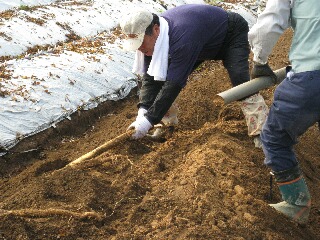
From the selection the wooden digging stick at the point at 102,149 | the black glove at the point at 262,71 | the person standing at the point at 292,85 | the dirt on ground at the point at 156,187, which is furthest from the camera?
the wooden digging stick at the point at 102,149

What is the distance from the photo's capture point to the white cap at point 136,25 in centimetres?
339

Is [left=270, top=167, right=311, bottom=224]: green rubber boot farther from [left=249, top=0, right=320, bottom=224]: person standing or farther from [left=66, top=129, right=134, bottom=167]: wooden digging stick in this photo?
[left=66, top=129, right=134, bottom=167]: wooden digging stick

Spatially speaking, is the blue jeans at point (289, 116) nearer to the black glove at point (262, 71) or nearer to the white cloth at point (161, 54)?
the black glove at point (262, 71)

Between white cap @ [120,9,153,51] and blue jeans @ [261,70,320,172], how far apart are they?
1302 millimetres

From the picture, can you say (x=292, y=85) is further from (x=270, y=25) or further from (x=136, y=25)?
(x=136, y=25)

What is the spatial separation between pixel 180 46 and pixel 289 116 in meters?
1.24

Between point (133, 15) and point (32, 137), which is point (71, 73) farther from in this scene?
point (133, 15)

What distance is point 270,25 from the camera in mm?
2520

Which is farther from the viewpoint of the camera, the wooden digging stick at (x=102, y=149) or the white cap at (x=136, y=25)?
the wooden digging stick at (x=102, y=149)

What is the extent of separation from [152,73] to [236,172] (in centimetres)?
106

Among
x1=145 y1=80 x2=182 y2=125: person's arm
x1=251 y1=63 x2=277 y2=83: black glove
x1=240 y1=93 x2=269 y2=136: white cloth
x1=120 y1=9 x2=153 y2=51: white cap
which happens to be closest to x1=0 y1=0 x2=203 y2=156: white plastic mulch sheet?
x1=145 y1=80 x2=182 y2=125: person's arm

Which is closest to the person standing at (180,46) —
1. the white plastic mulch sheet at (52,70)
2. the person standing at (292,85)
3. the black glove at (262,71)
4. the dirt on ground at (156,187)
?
the dirt on ground at (156,187)

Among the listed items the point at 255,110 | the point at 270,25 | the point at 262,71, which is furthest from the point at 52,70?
the point at 270,25

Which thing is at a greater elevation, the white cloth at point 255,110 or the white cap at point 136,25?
the white cap at point 136,25
